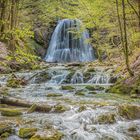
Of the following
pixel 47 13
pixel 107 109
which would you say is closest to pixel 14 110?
pixel 107 109

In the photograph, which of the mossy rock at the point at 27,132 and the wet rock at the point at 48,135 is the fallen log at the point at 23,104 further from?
the wet rock at the point at 48,135

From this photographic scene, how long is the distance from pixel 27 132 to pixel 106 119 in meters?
2.18

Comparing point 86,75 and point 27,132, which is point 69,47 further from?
point 27,132

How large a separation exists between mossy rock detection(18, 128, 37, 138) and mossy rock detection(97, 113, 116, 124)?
Answer: 1.81 meters

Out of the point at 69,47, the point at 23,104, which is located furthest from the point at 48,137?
the point at 69,47

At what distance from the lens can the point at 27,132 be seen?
5.81m

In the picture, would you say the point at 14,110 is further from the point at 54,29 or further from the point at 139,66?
the point at 54,29

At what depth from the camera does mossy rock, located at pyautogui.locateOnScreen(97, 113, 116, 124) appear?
6977 mm

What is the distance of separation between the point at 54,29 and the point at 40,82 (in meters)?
17.9

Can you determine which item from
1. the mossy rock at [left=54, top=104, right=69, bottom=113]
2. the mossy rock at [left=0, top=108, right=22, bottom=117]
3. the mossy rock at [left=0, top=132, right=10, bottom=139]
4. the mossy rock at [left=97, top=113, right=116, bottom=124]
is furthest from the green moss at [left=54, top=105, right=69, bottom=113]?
the mossy rock at [left=0, top=132, right=10, bottom=139]

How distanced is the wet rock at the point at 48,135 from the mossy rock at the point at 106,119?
1469 millimetres

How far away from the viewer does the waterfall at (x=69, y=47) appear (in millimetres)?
30656

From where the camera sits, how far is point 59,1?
38.6m

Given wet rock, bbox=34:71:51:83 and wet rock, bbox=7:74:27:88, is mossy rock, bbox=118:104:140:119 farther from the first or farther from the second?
wet rock, bbox=34:71:51:83
